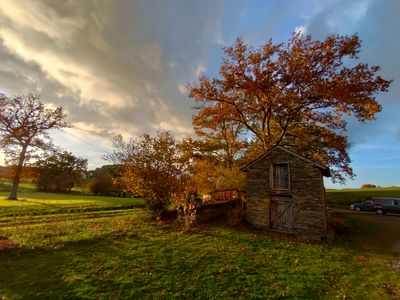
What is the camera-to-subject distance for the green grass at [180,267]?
8.52 meters

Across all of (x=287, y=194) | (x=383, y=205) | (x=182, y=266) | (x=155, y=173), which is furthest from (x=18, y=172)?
(x=383, y=205)

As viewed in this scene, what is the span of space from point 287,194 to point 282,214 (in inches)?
67.7

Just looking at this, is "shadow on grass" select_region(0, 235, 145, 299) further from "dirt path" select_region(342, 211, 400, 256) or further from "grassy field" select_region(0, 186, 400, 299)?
"dirt path" select_region(342, 211, 400, 256)

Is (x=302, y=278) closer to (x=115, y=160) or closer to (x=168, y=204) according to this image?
(x=168, y=204)

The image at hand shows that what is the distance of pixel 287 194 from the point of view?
58.7 ft

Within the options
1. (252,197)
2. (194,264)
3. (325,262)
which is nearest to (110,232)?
(194,264)

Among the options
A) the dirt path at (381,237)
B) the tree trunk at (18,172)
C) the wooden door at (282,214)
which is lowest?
the dirt path at (381,237)

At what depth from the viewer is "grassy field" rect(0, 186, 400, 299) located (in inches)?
336

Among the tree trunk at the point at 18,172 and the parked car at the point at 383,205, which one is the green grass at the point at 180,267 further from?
the tree trunk at the point at 18,172

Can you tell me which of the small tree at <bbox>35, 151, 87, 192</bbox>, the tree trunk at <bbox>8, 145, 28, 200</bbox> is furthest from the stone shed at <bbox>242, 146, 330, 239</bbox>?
the small tree at <bbox>35, 151, 87, 192</bbox>

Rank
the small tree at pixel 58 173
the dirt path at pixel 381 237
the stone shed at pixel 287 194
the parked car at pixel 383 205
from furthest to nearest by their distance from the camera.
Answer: the small tree at pixel 58 173 < the parked car at pixel 383 205 < the stone shed at pixel 287 194 < the dirt path at pixel 381 237

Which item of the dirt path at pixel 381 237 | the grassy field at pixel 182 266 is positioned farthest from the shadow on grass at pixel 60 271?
the dirt path at pixel 381 237

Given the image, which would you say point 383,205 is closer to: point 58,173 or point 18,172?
point 18,172

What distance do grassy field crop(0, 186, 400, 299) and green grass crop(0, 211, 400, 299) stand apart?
0.04 meters
